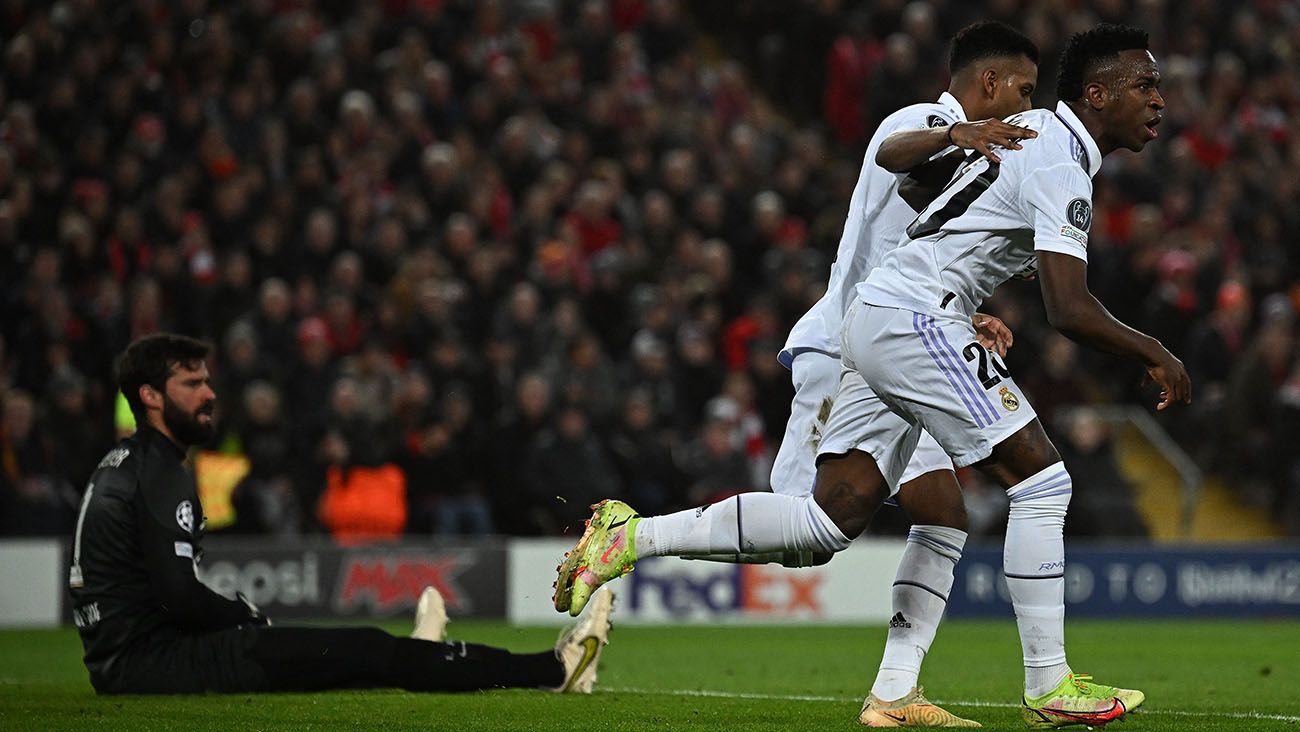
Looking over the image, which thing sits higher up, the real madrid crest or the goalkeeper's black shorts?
the real madrid crest

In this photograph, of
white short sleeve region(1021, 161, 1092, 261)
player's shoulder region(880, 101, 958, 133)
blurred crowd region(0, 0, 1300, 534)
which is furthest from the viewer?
blurred crowd region(0, 0, 1300, 534)

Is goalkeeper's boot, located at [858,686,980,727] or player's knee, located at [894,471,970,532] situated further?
player's knee, located at [894,471,970,532]

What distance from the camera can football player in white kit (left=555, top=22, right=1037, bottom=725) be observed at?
19.6ft

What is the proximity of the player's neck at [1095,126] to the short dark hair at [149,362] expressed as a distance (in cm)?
346

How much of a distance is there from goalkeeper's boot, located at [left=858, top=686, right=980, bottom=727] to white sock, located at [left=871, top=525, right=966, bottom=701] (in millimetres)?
48

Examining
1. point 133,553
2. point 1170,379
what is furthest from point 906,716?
point 133,553

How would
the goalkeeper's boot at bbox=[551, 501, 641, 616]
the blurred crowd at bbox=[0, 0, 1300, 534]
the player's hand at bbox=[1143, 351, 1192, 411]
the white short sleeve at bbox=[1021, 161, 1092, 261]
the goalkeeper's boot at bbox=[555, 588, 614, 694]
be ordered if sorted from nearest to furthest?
the player's hand at bbox=[1143, 351, 1192, 411] → the white short sleeve at bbox=[1021, 161, 1092, 261] → the goalkeeper's boot at bbox=[551, 501, 641, 616] → the goalkeeper's boot at bbox=[555, 588, 614, 694] → the blurred crowd at bbox=[0, 0, 1300, 534]

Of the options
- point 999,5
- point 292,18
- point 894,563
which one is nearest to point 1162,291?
point 894,563

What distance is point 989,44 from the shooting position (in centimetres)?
674

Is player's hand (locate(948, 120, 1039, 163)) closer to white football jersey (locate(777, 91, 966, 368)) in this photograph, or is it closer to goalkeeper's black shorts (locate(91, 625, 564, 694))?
white football jersey (locate(777, 91, 966, 368))

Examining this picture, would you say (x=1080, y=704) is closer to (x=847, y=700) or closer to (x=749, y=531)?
(x=749, y=531)

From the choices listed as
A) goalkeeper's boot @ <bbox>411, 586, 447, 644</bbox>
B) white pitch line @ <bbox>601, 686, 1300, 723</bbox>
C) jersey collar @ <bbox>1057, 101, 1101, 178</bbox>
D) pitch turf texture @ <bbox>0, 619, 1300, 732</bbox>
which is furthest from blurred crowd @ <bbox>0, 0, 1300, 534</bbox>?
jersey collar @ <bbox>1057, 101, 1101, 178</bbox>

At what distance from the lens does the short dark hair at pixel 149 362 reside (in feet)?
22.7

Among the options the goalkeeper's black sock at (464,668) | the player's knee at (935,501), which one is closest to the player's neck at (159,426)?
the goalkeeper's black sock at (464,668)
